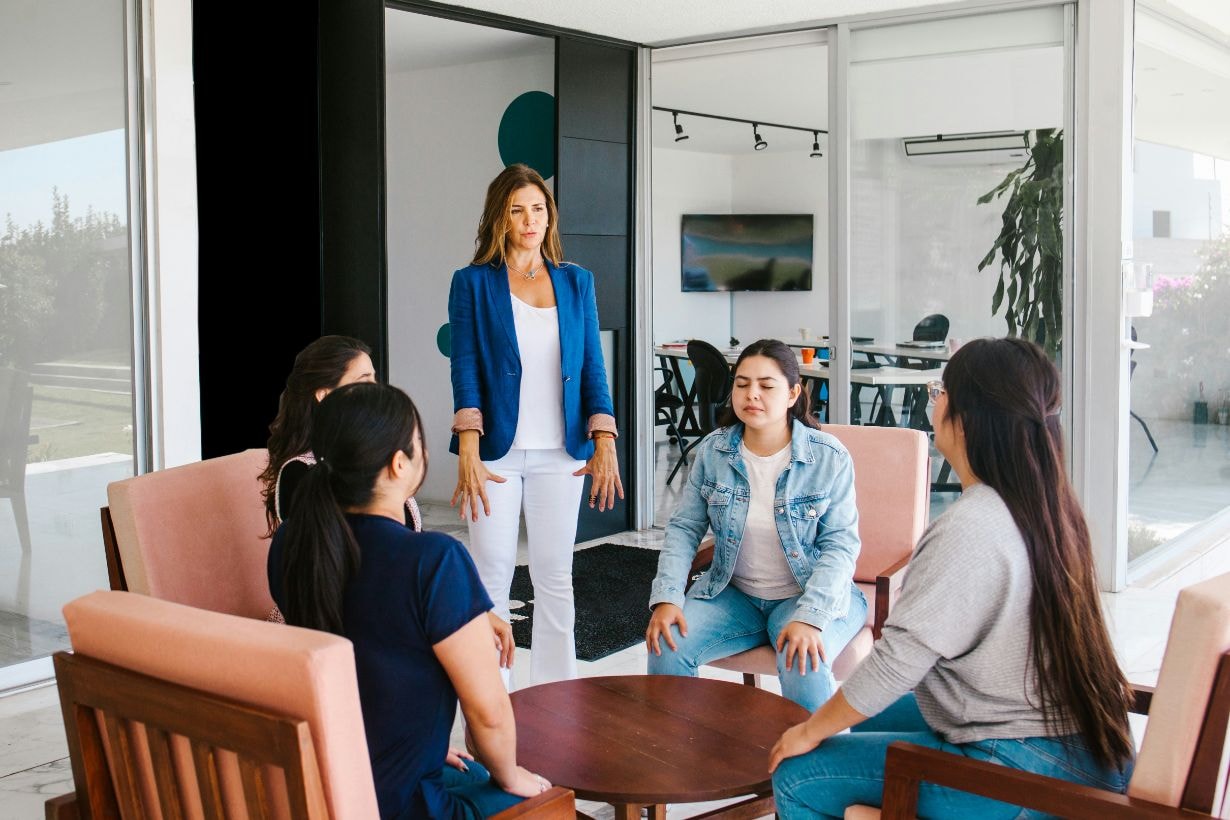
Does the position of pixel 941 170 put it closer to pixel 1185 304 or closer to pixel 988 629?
pixel 1185 304

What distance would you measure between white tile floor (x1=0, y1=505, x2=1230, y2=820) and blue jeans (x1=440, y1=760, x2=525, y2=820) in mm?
969

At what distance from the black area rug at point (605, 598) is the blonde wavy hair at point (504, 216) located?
5.06 feet

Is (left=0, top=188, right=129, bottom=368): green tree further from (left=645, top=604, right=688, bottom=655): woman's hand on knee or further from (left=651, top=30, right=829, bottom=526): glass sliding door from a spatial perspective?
(left=651, top=30, right=829, bottom=526): glass sliding door

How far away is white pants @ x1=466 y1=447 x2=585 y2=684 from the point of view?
10.4 ft

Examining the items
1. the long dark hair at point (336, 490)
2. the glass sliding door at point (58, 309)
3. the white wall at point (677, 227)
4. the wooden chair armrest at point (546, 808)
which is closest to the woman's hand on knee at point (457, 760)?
the wooden chair armrest at point (546, 808)

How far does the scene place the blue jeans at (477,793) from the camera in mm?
1812

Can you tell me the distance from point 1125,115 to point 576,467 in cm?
291

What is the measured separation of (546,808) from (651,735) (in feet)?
1.73

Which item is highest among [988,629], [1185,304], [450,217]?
[450,217]

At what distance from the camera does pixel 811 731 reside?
195 cm

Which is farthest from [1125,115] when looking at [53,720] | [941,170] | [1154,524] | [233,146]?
[53,720]

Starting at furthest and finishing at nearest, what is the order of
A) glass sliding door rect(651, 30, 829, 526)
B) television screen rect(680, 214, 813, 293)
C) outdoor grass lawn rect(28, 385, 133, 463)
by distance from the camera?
1. television screen rect(680, 214, 813, 293)
2. glass sliding door rect(651, 30, 829, 526)
3. outdoor grass lawn rect(28, 385, 133, 463)

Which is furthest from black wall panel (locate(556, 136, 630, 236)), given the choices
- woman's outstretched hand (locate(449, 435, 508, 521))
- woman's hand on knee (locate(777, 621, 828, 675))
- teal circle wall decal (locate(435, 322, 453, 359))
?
woman's hand on knee (locate(777, 621, 828, 675))

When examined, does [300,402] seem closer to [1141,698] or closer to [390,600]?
[390,600]
